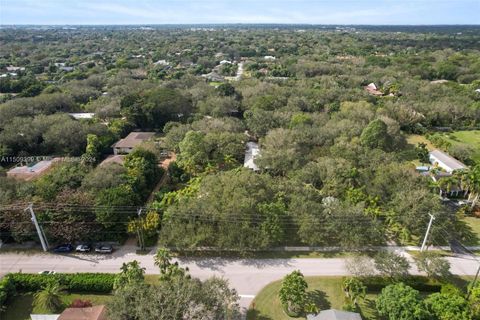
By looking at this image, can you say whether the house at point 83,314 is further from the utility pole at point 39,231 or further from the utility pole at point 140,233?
the utility pole at point 39,231

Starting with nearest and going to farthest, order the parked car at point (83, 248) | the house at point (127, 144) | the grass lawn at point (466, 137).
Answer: the parked car at point (83, 248) → the house at point (127, 144) → the grass lawn at point (466, 137)

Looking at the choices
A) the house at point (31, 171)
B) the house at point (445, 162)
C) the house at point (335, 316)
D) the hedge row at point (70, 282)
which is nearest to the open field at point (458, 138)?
the house at point (445, 162)

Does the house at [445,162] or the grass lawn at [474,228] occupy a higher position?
the house at [445,162]

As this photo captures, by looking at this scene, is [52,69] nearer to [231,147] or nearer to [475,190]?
[231,147]

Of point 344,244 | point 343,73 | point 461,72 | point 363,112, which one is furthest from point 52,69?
point 461,72

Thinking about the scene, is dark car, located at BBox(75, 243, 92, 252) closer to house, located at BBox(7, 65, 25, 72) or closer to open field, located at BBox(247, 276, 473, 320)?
open field, located at BBox(247, 276, 473, 320)

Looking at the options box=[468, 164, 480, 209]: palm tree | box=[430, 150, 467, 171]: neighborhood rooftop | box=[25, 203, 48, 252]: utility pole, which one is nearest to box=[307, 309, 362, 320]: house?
box=[468, 164, 480, 209]: palm tree

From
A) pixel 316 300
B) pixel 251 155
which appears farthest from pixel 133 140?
pixel 316 300

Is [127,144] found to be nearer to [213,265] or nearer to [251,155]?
[251,155]
